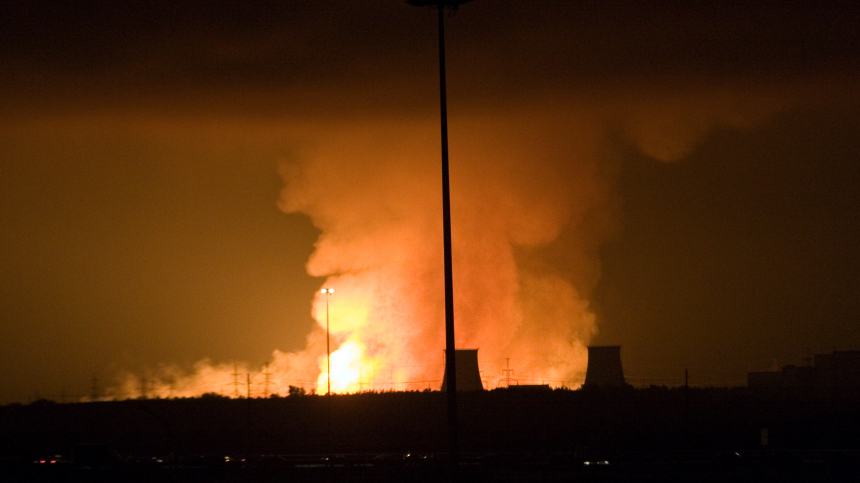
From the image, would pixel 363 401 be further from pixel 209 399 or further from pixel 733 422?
pixel 733 422

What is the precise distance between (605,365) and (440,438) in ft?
95.1

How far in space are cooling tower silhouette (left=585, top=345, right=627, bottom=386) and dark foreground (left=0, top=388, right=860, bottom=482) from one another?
1.72 meters

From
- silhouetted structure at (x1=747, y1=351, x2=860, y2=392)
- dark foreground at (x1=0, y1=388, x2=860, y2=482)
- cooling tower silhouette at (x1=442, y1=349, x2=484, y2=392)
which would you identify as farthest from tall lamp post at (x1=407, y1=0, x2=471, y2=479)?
silhouetted structure at (x1=747, y1=351, x2=860, y2=392)

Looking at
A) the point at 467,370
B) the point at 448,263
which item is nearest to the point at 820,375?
the point at 467,370

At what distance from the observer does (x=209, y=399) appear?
315 ft

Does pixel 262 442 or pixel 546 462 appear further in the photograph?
pixel 262 442

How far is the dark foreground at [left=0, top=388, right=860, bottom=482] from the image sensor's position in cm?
3328

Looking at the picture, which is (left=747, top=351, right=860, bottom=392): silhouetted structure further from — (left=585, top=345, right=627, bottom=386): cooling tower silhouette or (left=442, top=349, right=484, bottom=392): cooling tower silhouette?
(left=442, top=349, right=484, bottom=392): cooling tower silhouette

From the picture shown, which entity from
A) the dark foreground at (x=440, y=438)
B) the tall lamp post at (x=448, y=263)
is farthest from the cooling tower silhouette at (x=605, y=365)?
the tall lamp post at (x=448, y=263)

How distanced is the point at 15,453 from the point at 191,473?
17.4 meters

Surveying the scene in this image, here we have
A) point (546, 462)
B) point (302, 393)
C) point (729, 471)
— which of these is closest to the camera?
point (729, 471)

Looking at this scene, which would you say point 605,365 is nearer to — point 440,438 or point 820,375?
point 820,375

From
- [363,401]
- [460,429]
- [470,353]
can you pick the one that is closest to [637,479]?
[460,429]

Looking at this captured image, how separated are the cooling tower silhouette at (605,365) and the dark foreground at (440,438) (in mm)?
1720
